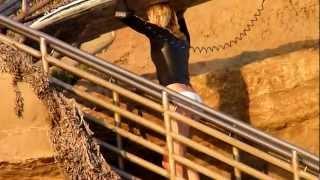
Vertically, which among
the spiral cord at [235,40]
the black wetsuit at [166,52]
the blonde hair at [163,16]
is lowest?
the spiral cord at [235,40]

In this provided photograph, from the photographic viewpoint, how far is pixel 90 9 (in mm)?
6352

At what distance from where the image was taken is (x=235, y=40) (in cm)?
816

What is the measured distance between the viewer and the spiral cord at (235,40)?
8000mm

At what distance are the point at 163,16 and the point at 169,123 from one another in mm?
1177

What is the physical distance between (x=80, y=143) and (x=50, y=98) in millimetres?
348

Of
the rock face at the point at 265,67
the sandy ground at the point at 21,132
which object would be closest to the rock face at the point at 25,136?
the sandy ground at the point at 21,132

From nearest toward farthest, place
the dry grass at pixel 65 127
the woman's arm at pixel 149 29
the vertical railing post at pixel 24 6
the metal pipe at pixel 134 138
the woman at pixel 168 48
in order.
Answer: the dry grass at pixel 65 127
the metal pipe at pixel 134 138
the woman at pixel 168 48
the woman's arm at pixel 149 29
the vertical railing post at pixel 24 6

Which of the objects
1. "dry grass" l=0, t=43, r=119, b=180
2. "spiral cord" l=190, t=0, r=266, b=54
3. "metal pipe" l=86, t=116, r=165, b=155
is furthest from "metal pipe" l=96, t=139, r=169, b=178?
"spiral cord" l=190, t=0, r=266, b=54

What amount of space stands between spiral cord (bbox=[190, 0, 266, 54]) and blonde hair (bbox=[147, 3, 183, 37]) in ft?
6.24

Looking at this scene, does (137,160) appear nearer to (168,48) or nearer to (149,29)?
(168,48)

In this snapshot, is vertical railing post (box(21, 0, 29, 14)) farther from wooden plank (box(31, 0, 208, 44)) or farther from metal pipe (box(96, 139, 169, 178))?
metal pipe (box(96, 139, 169, 178))

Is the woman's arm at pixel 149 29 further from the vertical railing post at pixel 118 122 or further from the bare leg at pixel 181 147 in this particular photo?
the bare leg at pixel 181 147

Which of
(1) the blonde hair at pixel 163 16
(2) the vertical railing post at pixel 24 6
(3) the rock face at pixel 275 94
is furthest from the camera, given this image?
(2) the vertical railing post at pixel 24 6

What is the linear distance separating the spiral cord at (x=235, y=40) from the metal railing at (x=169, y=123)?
2.66m
